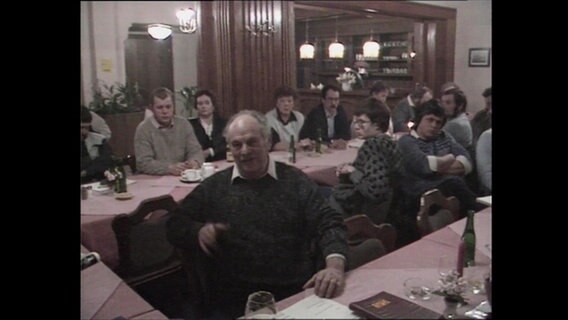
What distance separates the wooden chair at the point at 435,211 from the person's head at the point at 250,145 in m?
0.46

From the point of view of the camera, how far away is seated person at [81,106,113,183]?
3.33 feet

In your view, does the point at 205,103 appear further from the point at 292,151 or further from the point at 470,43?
the point at 470,43

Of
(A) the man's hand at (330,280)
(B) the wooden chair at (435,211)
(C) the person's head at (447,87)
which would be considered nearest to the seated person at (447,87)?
(C) the person's head at (447,87)

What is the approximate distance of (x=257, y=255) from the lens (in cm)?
112

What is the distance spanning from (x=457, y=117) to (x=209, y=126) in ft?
1.84

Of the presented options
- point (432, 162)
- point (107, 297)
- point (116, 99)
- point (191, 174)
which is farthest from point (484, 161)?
point (107, 297)

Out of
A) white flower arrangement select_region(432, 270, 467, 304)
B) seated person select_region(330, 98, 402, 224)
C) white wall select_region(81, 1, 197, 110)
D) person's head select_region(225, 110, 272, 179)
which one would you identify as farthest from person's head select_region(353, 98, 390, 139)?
white wall select_region(81, 1, 197, 110)

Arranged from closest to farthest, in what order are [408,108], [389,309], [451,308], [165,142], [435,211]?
[389,309], [451,308], [165,142], [408,108], [435,211]

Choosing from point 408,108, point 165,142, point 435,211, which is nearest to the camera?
point 165,142

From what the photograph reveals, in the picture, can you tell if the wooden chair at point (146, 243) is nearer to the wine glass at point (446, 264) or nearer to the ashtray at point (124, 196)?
the ashtray at point (124, 196)

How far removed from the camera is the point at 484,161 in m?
1.10

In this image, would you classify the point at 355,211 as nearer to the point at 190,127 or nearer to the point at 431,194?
the point at 431,194
